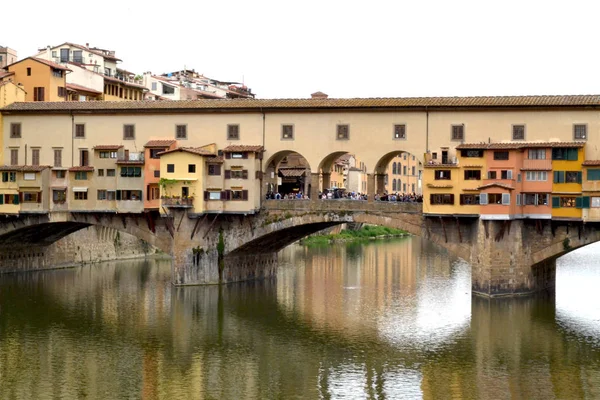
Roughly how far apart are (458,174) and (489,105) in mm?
3561

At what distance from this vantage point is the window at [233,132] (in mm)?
54250

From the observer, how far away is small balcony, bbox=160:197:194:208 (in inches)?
2106

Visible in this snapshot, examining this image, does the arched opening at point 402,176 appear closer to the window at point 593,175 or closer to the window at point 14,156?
the window at point 14,156

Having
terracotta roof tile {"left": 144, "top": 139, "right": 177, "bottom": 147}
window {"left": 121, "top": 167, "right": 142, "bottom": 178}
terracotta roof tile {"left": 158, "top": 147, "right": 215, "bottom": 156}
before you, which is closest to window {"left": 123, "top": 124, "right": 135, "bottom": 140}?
terracotta roof tile {"left": 144, "top": 139, "right": 177, "bottom": 147}

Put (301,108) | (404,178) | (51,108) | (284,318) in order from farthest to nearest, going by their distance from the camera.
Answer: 1. (404,178)
2. (51,108)
3. (301,108)
4. (284,318)

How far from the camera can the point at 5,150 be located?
191ft

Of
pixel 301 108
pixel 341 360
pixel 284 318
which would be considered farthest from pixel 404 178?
pixel 341 360

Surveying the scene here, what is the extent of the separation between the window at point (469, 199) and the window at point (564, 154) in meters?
4.01

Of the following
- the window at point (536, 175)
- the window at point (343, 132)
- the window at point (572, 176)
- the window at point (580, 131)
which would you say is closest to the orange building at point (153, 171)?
the window at point (343, 132)

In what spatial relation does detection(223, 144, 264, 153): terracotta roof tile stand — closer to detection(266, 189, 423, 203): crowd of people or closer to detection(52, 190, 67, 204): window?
detection(266, 189, 423, 203): crowd of people

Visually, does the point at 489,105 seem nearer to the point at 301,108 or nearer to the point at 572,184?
the point at 572,184

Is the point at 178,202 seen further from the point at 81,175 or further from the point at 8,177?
the point at 8,177

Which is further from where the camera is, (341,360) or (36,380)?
(341,360)

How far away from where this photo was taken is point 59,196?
186 feet
